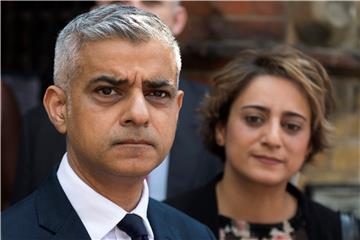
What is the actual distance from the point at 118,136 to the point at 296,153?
1202 mm

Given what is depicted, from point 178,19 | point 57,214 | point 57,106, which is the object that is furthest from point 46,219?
point 178,19

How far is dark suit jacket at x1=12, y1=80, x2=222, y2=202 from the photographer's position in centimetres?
343

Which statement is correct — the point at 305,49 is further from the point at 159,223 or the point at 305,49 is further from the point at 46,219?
the point at 46,219

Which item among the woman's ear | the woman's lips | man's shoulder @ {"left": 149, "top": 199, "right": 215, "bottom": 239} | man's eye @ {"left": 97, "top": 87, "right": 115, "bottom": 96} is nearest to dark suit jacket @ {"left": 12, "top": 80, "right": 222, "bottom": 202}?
the woman's ear

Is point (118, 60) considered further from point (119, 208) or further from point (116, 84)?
point (119, 208)

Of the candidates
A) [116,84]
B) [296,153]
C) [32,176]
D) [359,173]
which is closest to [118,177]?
Result: [116,84]

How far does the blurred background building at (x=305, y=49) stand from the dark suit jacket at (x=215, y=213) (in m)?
1.16

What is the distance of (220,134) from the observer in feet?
10.7

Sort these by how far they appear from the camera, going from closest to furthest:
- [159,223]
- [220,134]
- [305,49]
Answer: [159,223]
[220,134]
[305,49]

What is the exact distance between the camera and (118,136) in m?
2.01

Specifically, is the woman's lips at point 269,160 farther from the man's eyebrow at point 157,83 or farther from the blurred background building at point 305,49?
the blurred background building at point 305,49

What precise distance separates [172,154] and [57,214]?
1369 mm

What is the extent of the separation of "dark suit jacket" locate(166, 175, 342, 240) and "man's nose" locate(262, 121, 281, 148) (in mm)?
292

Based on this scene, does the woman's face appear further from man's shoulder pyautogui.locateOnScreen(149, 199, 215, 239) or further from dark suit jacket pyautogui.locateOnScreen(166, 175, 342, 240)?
man's shoulder pyautogui.locateOnScreen(149, 199, 215, 239)
